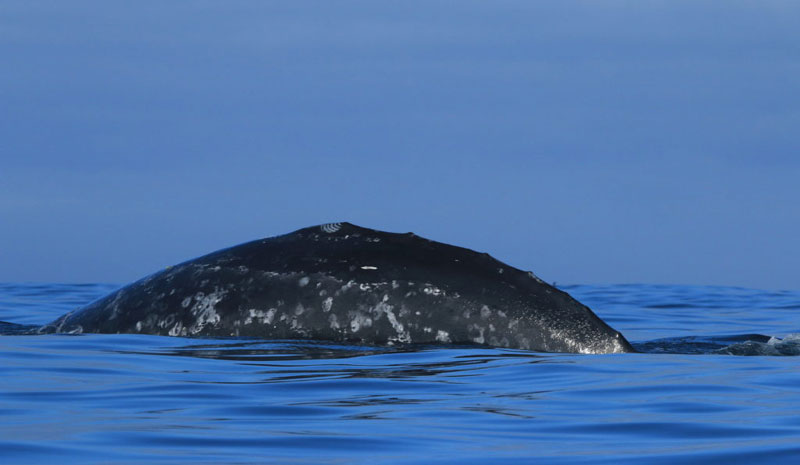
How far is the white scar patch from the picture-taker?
954cm

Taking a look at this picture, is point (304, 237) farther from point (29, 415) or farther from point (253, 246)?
point (29, 415)

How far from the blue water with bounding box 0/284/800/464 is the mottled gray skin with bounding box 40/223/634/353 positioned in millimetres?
177

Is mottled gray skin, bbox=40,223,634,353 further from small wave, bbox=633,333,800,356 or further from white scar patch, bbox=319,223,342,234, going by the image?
small wave, bbox=633,333,800,356

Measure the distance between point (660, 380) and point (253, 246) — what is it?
3539 millimetres

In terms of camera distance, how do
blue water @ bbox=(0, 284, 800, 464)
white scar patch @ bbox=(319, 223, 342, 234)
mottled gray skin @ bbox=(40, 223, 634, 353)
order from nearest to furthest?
blue water @ bbox=(0, 284, 800, 464) < mottled gray skin @ bbox=(40, 223, 634, 353) < white scar patch @ bbox=(319, 223, 342, 234)

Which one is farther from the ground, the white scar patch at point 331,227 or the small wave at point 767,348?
the white scar patch at point 331,227

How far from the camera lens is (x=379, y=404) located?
671 centimetres

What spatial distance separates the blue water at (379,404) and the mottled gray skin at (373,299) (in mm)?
177

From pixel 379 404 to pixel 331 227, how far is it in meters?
3.07

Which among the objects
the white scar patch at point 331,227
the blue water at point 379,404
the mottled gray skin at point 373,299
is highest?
the white scar patch at point 331,227

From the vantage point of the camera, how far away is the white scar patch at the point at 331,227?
31.3 feet

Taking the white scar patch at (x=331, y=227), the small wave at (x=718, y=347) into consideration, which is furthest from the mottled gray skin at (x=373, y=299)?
→ the small wave at (x=718, y=347)

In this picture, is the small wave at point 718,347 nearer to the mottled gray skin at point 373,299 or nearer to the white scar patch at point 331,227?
the mottled gray skin at point 373,299

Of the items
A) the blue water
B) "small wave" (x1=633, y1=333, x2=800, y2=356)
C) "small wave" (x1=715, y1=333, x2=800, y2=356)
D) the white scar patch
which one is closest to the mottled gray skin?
the white scar patch
